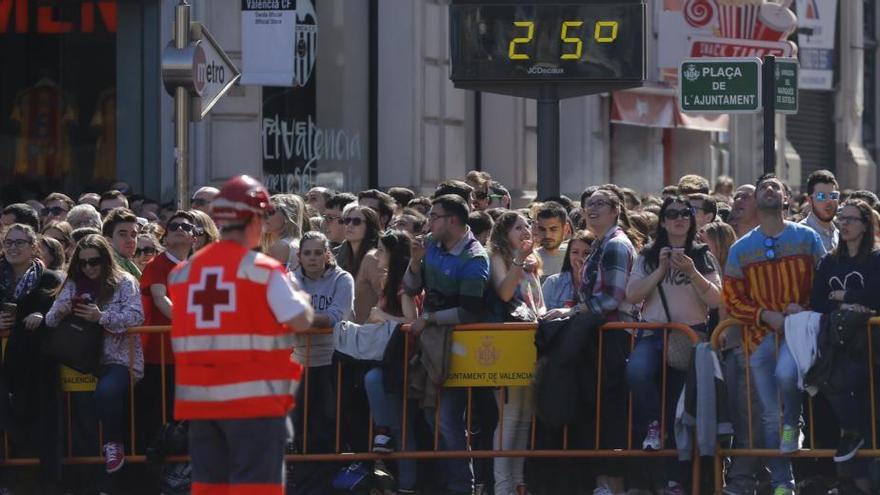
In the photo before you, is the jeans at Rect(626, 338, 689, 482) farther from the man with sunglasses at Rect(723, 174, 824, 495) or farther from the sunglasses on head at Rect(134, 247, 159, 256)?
the sunglasses on head at Rect(134, 247, 159, 256)

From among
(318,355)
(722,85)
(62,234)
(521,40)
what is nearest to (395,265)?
(318,355)

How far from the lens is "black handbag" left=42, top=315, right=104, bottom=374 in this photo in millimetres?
11773

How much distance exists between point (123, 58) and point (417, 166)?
4.03m

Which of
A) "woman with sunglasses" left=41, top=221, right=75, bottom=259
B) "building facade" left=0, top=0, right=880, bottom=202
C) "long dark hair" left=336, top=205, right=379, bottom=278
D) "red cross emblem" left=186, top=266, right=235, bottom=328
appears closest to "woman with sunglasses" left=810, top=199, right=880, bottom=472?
"long dark hair" left=336, top=205, right=379, bottom=278

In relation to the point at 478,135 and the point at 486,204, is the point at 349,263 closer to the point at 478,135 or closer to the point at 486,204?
the point at 486,204

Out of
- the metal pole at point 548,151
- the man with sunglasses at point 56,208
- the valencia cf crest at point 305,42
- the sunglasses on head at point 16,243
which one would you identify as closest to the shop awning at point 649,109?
the valencia cf crest at point 305,42

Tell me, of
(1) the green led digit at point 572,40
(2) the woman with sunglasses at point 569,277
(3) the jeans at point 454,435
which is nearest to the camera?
(3) the jeans at point 454,435

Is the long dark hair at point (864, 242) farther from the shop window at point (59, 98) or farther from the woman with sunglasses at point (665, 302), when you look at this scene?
the shop window at point (59, 98)

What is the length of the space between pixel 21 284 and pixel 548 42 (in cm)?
500

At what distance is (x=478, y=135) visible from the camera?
26031 millimetres

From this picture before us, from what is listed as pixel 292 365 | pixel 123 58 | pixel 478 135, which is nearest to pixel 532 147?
pixel 478 135

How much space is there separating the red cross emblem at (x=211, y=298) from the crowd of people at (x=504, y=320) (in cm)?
283

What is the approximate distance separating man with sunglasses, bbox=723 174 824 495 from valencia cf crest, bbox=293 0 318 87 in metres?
11.0

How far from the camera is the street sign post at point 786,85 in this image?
17.4 metres
